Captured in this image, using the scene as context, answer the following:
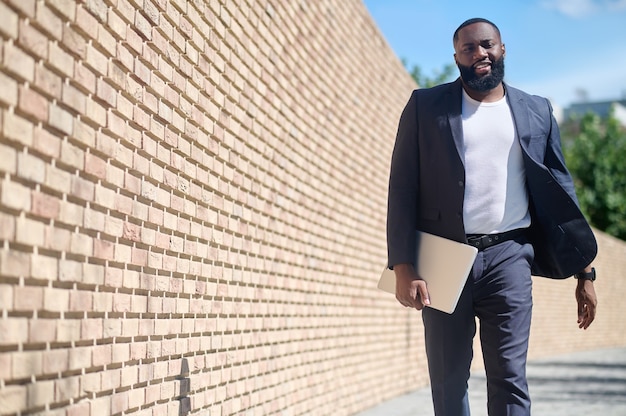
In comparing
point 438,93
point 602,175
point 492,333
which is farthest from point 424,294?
point 602,175

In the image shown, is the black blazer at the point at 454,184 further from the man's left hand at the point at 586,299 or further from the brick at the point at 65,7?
the brick at the point at 65,7

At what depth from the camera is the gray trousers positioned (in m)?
3.86

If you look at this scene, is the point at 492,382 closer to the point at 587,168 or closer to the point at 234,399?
the point at 234,399

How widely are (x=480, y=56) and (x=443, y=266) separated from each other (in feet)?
2.87

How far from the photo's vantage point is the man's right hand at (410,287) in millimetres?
3926

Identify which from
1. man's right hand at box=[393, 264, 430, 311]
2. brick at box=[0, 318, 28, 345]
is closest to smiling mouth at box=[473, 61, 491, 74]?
man's right hand at box=[393, 264, 430, 311]

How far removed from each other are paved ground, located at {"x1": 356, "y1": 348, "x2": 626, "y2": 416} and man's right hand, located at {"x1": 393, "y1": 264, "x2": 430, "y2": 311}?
3635 millimetres

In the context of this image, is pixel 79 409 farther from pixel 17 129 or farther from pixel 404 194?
pixel 404 194

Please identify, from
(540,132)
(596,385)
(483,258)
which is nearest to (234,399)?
(483,258)

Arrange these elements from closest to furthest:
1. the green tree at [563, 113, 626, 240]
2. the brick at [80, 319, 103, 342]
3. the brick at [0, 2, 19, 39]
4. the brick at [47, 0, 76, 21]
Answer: the brick at [0, 2, 19, 39] < the brick at [47, 0, 76, 21] < the brick at [80, 319, 103, 342] < the green tree at [563, 113, 626, 240]

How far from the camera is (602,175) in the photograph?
4069 cm

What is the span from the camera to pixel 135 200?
346cm

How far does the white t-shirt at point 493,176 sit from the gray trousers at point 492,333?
4.3 inches

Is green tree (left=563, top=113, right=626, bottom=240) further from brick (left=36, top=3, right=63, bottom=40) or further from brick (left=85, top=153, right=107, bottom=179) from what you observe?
brick (left=36, top=3, right=63, bottom=40)
